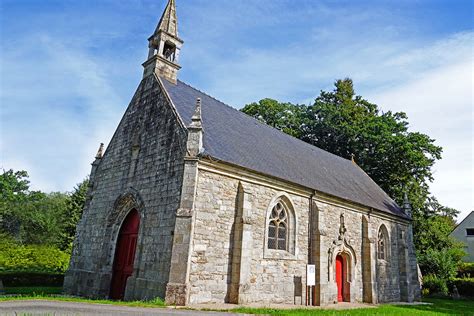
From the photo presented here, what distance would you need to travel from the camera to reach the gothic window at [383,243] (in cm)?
1992

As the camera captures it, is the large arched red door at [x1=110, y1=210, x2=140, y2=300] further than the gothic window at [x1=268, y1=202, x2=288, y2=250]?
No

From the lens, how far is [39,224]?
45562mm

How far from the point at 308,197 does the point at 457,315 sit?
752cm

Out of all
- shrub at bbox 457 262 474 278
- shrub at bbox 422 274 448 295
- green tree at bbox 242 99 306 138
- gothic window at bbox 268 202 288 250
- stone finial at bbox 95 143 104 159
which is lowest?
shrub at bbox 422 274 448 295

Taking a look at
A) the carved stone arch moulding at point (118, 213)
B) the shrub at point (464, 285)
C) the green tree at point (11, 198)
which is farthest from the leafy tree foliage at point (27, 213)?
the shrub at point (464, 285)

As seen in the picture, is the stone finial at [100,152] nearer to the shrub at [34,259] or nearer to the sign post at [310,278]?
the shrub at [34,259]

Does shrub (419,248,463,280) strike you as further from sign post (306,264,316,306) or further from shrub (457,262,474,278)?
sign post (306,264,316,306)

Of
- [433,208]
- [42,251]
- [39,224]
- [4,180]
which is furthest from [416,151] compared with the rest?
[4,180]

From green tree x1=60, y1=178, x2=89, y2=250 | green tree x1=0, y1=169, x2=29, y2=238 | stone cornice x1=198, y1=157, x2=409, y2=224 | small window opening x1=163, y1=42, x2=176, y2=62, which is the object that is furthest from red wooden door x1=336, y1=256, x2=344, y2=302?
green tree x1=0, y1=169, x2=29, y2=238

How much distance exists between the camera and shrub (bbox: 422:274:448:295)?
24.5 m

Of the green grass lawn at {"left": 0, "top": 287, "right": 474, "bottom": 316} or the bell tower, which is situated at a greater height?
the bell tower

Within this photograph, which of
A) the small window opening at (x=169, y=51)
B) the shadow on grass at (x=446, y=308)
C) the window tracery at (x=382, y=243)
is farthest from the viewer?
the window tracery at (x=382, y=243)

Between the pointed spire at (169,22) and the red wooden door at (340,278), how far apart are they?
14.1m

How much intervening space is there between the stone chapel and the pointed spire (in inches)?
2.6
